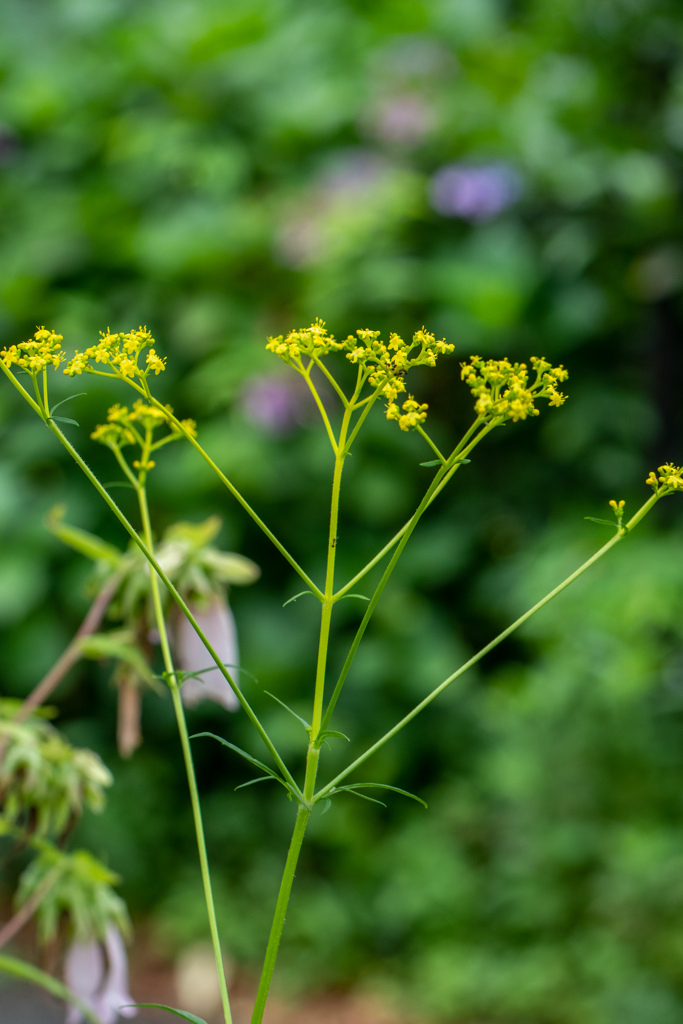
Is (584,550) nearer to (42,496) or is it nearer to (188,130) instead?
(42,496)

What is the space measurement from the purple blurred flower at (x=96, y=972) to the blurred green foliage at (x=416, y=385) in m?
1.14

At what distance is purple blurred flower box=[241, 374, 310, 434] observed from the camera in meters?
1.74

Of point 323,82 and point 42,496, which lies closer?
point 42,496

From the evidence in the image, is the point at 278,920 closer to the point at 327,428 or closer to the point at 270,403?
the point at 327,428

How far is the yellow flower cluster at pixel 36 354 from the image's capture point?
0.26 metres

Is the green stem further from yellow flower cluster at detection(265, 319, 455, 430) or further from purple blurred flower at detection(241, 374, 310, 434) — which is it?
purple blurred flower at detection(241, 374, 310, 434)

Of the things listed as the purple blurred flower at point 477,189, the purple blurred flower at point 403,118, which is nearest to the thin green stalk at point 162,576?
the purple blurred flower at point 477,189

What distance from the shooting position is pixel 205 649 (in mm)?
432

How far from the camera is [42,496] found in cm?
179

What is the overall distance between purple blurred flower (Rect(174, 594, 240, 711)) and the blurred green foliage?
115 cm

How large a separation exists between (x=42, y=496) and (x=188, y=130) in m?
0.81

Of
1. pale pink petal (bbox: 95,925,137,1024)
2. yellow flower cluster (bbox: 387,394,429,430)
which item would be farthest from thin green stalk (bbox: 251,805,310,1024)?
pale pink petal (bbox: 95,925,137,1024)

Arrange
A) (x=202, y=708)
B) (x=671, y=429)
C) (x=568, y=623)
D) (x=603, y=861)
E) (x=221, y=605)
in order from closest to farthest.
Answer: (x=221, y=605)
(x=603, y=861)
(x=568, y=623)
(x=202, y=708)
(x=671, y=429)

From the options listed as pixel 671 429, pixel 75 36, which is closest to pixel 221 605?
pixel 671 429
